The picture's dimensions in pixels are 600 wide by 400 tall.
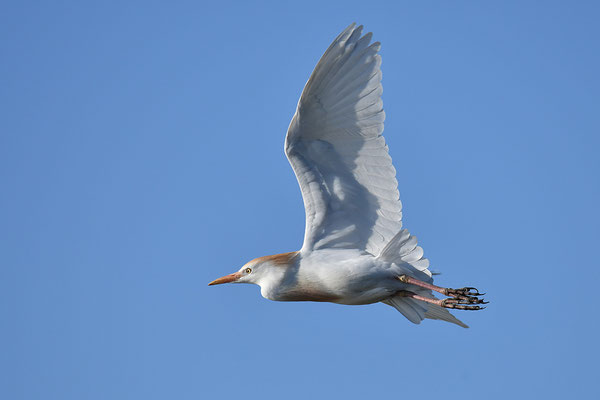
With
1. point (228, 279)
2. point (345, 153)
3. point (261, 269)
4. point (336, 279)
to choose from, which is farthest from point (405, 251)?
point (228, 279)

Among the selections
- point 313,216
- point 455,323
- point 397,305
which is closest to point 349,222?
point 313,216

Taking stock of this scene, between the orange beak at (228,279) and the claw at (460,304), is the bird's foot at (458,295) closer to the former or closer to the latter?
the claw at (460,304)

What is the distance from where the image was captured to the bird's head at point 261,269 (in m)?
12.8

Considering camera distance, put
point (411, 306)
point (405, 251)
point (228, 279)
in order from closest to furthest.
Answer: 1. point (405, 251)
2. point (411, 306)
3. point (228, 279)

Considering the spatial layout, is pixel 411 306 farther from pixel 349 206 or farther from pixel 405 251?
pixel 349 206

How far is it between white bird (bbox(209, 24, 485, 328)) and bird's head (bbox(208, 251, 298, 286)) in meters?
0.02

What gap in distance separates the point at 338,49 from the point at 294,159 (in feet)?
5.27

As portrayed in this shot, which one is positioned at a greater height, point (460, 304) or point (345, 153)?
point (345, 153)

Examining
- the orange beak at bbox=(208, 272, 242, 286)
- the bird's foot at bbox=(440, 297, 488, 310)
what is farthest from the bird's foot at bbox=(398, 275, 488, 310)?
the orange beak at bbox=(208, 272, 242, 286)

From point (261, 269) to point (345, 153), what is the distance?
2116mm

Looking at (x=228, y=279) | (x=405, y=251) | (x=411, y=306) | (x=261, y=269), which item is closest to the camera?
(x=405, y=251)

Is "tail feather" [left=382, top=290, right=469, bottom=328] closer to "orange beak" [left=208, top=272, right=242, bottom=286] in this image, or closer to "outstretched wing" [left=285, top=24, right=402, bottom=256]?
"outstretched wing" [left=285, top=24, right=402, bottom=256]

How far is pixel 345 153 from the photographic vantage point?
12.4 m

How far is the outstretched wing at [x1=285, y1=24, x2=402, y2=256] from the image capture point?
39.5ft
